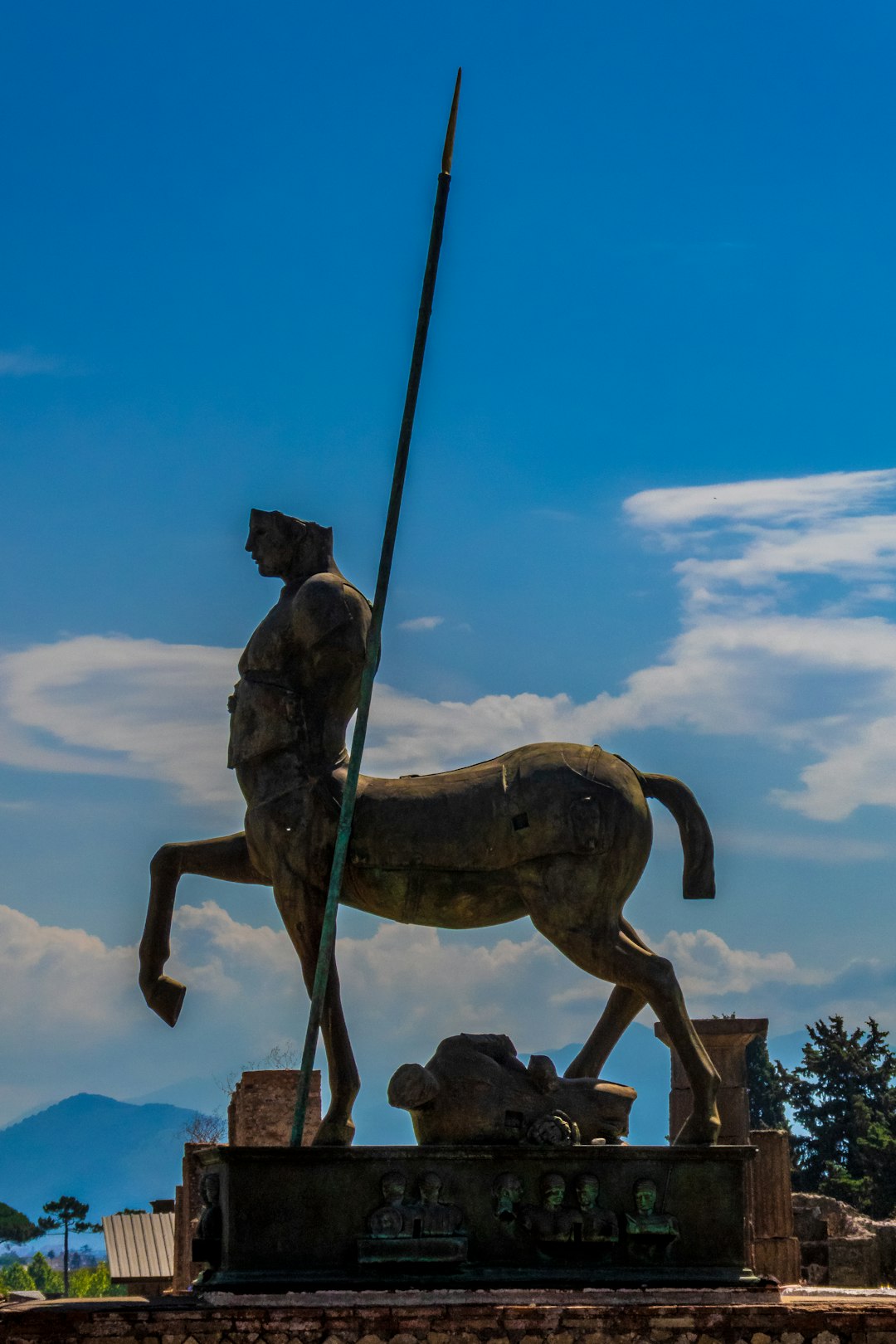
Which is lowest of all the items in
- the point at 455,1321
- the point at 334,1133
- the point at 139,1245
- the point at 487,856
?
the point at 455,1321

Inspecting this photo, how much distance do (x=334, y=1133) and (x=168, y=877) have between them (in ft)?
5.15

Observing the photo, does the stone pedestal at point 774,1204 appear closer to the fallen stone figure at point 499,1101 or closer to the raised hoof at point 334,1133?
the fallen stone figure at point 499,1101

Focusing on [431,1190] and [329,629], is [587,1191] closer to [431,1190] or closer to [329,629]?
[431,1190]

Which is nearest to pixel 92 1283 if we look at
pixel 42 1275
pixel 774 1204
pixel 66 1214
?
pixel 66 1214

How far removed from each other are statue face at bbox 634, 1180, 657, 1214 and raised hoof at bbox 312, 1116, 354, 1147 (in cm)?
131

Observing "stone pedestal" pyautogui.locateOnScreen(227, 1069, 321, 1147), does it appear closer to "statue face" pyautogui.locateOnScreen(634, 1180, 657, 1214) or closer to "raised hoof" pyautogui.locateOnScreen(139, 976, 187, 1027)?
"raised hoof" pyautogui.locateOnScreen(139, 976, 187, 1027)

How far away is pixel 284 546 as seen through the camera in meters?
9.73

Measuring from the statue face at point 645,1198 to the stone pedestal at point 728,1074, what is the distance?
8285 mm

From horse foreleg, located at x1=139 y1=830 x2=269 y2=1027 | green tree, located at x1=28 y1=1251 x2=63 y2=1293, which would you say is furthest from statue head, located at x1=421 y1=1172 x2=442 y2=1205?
green tree, located at x1=28 y1=1251 x2=63 y2=1293

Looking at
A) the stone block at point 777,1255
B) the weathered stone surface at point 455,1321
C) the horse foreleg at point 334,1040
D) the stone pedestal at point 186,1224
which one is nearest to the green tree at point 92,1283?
the stone pedestal at point 186,1224

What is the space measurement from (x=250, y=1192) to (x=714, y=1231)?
209 centimetres

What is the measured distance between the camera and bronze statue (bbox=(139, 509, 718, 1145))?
9.20 metres

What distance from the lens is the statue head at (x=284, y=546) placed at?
31.9 feet

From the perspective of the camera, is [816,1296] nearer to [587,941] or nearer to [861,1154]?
[587,941]
